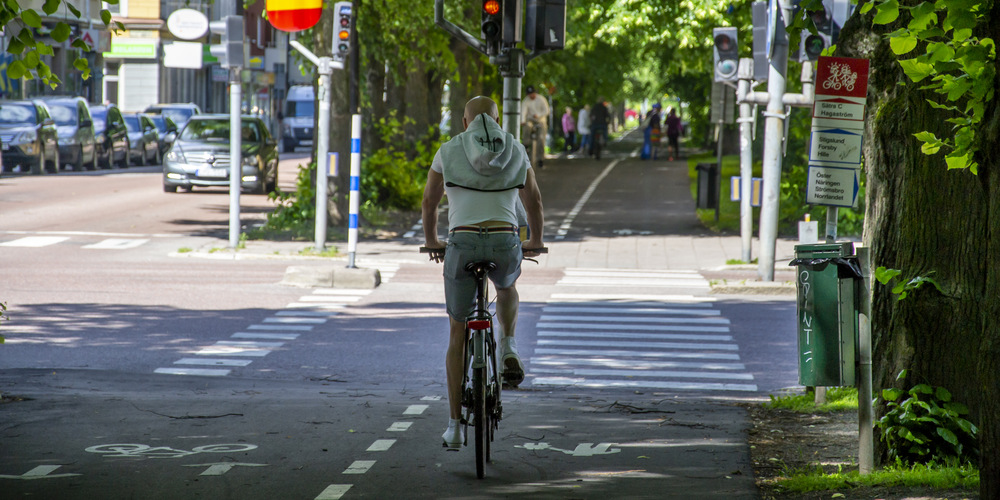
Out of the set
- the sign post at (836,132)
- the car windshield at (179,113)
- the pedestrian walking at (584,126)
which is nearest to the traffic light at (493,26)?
the sign post at (836,132)

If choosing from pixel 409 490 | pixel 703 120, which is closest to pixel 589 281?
pixel 409 490

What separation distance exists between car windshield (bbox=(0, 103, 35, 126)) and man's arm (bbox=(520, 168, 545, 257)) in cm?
2969

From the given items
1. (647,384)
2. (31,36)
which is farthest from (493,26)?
(31,36)

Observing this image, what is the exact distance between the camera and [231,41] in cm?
1873

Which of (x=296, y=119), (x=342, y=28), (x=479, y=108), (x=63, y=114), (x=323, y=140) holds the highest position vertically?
(x=342, y=28)

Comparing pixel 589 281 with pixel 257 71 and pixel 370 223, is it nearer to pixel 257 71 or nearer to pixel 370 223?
pixel 370 223

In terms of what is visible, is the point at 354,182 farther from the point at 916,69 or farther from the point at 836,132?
the point at 916,69

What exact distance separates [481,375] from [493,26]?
17.6 feet

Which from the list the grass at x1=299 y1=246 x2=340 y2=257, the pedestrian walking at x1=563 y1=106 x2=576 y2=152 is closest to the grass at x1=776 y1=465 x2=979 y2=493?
the grass at x1=299 y1=246 x2=340 y2=257

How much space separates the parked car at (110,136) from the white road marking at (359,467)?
115 ft

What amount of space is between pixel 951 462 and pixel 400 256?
13.5 m

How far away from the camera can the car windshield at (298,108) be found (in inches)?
2304

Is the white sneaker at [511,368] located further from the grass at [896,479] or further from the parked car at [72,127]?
the parked car at [72,127]

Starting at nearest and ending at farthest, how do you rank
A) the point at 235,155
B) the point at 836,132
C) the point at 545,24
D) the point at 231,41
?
the point at 836,132 → the point at 545,24 → the point at 235,155 → the point at 231,41
